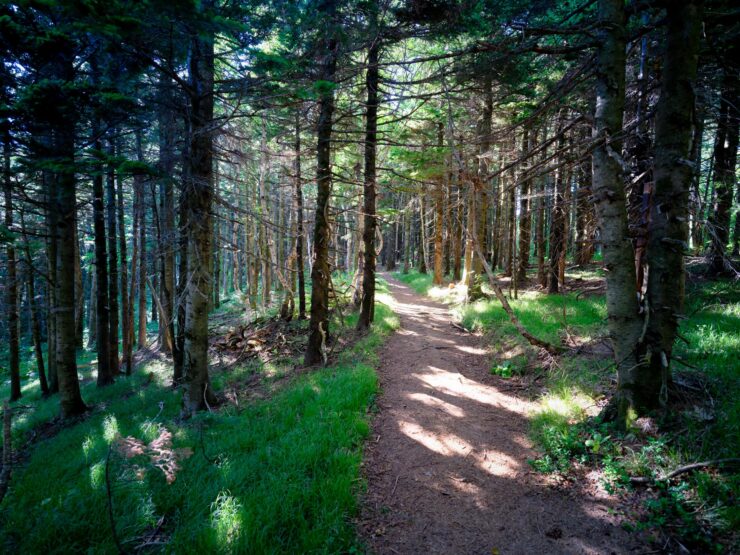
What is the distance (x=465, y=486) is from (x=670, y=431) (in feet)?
7.69

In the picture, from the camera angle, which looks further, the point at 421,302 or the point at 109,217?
the point at 421,302

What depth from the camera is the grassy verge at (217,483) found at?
9.97 ft

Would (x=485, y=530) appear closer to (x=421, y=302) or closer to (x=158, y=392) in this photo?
(x=158, y=392)

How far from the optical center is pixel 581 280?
13.0m

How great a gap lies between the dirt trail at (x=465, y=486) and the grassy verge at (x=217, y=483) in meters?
0.42

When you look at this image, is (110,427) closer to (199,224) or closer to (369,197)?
(199,224)

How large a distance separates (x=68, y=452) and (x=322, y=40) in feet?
31.8

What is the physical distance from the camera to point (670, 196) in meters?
3.71

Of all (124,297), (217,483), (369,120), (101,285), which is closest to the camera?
(217,483)

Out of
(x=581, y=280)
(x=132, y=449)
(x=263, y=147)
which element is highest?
(x=263, y=147)

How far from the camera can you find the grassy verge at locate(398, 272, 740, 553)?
2877 mm

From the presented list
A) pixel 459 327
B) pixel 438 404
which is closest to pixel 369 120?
pixel 459 327

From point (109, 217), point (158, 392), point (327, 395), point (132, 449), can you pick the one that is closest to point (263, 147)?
point (109, 217)

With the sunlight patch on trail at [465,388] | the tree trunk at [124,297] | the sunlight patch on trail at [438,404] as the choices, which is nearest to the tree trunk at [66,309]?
the tree trunk at [124,297]
